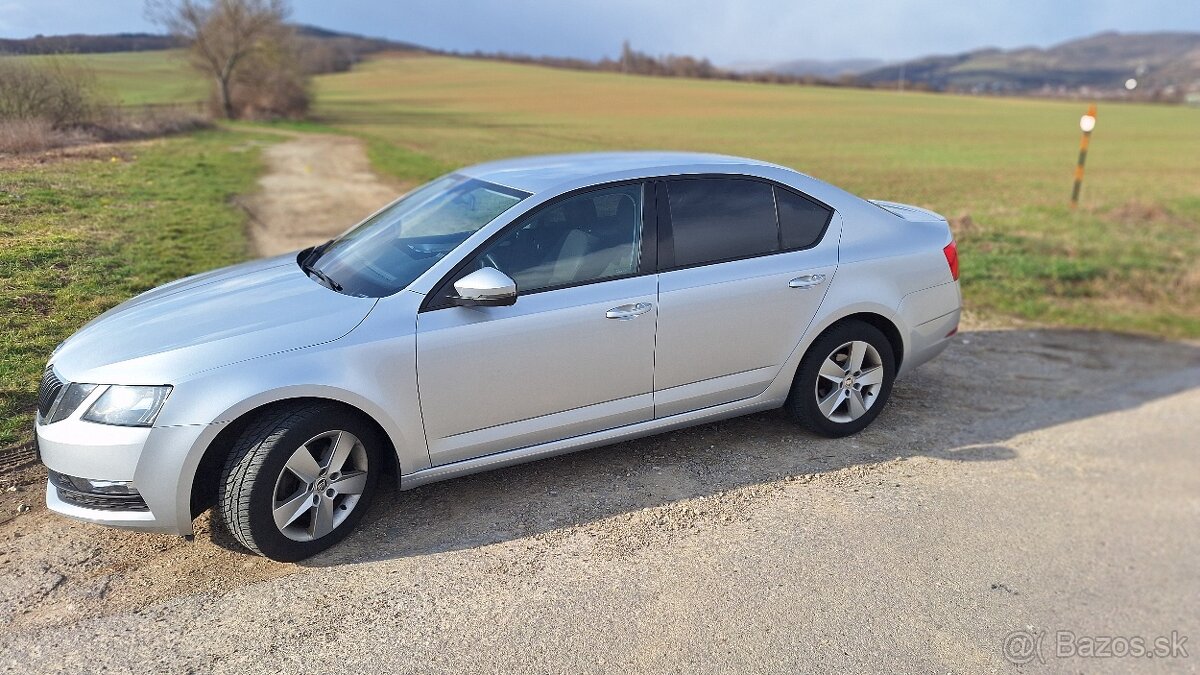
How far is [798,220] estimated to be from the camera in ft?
14.0

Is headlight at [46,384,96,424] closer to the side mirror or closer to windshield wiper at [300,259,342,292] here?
windshield wiper at [300,259,342,292]

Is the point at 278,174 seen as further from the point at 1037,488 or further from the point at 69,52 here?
the point at 1037,488

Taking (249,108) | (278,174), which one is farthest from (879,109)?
(278,174)

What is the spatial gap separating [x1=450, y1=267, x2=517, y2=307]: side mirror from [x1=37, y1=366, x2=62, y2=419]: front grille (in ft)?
5.31

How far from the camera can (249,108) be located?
41.3 m

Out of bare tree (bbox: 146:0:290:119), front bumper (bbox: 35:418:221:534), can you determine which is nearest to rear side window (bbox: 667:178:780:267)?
front bumper (bbox: 35:418:221:534)

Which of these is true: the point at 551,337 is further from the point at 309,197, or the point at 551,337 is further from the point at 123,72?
the point at 309,197

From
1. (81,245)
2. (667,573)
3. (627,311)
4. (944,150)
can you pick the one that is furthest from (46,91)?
(944,150)

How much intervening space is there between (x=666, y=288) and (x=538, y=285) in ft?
2.13

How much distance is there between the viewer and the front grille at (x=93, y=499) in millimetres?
2990

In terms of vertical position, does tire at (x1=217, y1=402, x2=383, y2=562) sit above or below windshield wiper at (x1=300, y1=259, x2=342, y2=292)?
below

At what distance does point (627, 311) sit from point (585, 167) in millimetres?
905

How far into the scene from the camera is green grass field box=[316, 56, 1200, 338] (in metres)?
8.56

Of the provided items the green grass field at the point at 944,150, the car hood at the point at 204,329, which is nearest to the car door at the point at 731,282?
the car hood at the point at 204,329
